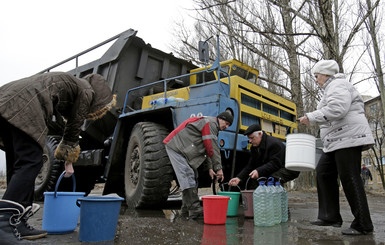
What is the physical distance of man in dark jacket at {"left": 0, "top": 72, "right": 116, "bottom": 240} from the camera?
231cm

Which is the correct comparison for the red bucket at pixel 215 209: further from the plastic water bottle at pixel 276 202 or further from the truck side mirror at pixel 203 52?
the truck side mirror at pixel 203 52

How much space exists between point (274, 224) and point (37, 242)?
7.69 ft

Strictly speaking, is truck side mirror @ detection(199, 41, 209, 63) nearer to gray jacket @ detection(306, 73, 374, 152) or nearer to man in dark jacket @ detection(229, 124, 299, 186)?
man in dark jacket @ detection(229, 124, 299, 186)

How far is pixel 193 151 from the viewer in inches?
157

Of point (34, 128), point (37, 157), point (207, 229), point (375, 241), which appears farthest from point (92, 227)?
point (375, 241)

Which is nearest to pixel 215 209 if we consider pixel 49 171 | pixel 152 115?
pixel 152 115

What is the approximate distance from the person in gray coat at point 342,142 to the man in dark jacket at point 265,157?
0.88 m

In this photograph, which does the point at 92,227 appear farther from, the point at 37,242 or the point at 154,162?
the point at 154,162

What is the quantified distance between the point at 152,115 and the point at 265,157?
6.58 ft

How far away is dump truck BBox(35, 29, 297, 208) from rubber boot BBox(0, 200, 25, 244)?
84.7 inches

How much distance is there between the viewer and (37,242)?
2455mm

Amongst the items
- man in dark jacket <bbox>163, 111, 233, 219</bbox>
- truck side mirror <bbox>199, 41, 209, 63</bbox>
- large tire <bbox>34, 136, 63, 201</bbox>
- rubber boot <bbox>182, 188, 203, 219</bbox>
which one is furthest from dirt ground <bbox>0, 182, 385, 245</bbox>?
large tire <bbox>34, 136, 63, 201</bbox>

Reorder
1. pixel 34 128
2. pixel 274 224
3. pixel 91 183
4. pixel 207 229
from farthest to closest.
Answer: pixel 91 183 < pixel 274 224 < pixel 207 229 < pixel 34 128

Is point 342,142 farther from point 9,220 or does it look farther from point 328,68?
point 9,220
